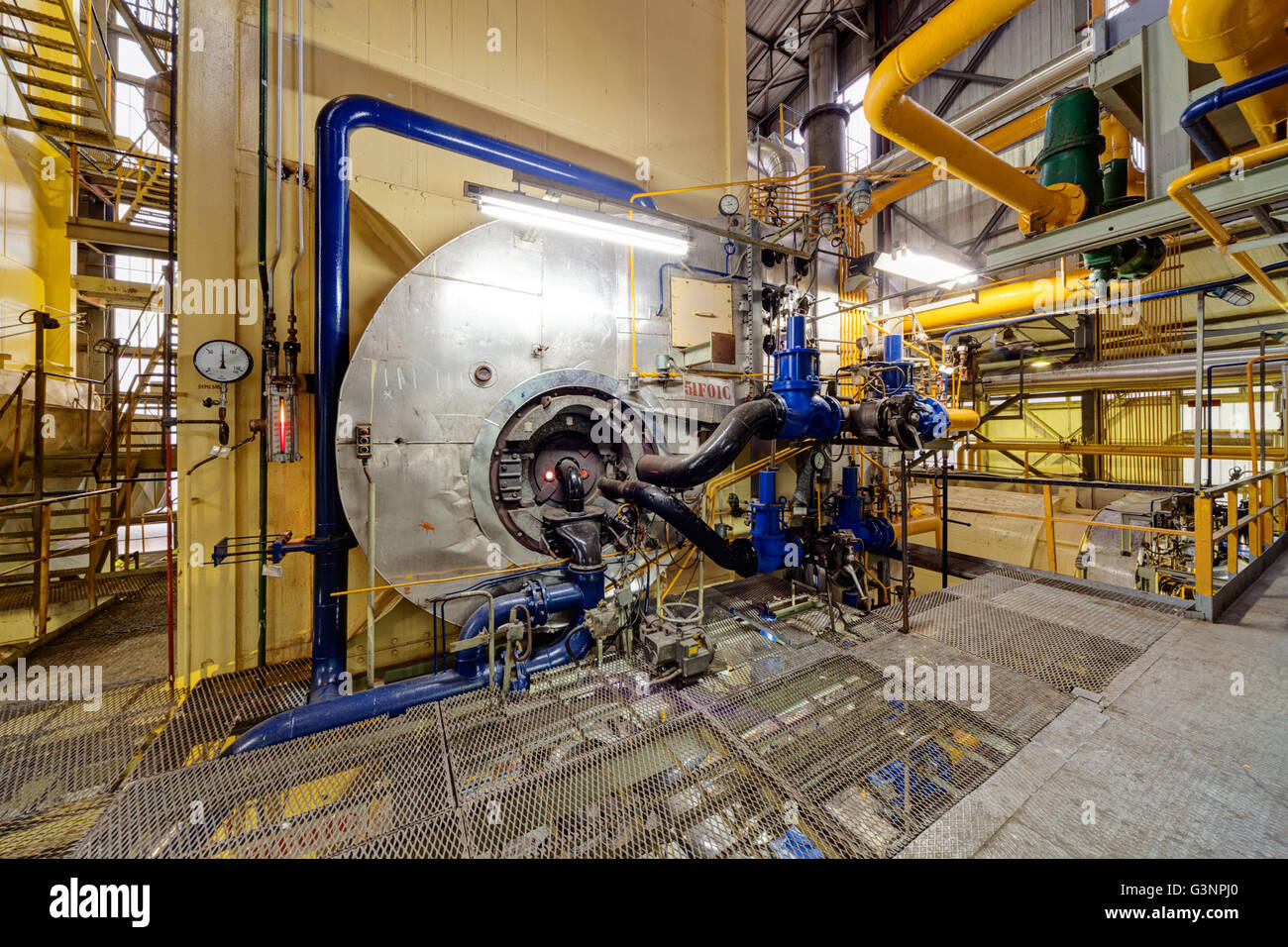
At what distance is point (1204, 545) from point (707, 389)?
441cm

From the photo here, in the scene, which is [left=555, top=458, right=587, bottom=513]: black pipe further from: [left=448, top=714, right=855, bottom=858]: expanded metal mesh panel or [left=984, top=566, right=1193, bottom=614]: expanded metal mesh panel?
[left=984, top=566, right=1193, bottom=614]: expanded metal mesh panel

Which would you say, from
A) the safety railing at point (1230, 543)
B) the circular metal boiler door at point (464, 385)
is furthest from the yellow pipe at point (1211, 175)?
the circular metal boiler door at point (464, 385)

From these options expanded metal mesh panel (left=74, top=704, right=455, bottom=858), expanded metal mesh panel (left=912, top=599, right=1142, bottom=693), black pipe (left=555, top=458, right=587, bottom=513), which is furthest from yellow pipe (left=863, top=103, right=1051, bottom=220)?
expanded metal mesh panel (left=74, top=704, right=455, bottom=858)

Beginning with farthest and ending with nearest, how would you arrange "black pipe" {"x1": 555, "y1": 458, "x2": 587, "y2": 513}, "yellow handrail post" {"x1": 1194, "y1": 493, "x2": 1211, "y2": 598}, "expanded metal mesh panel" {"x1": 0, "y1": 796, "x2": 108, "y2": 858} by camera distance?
"black pipe" {"x1": 555, "y1": 458, "x2": 587, "y2": 513}, "yellow handrail post" {"x1": 1194, "y1": 493, "x2": 1211, "y2": 598}, "expanded metal mesh panel" {"x1": 0, "y1": 796, "x2": 108, "y2": 858}

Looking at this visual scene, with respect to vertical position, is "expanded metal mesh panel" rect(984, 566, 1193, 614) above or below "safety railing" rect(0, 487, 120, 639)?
below

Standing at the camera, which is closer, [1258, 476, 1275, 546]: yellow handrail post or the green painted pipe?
the green painted pipe

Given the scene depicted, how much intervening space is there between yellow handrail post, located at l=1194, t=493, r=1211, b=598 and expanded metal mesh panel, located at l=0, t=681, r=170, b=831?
7.62 meters

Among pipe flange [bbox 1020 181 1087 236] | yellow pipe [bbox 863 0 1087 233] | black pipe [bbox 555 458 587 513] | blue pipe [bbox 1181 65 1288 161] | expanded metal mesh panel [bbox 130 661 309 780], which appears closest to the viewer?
blue pipe [bbox 1181 65 1288 161]

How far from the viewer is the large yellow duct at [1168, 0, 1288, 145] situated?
1883 millimetres

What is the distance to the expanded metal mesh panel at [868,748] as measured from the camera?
2.05 m

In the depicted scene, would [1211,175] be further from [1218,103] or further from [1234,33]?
[1234,33]

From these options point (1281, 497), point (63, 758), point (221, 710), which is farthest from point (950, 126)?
point (1281, 497)

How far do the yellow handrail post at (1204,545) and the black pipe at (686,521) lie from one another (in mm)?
3597

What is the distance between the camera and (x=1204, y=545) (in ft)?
12.3
